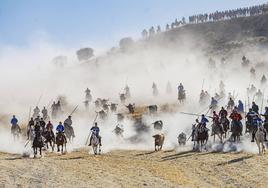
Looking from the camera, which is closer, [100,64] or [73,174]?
[73,174]

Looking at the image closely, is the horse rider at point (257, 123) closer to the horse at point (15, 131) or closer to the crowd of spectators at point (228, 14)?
the horse at point (15, 131)

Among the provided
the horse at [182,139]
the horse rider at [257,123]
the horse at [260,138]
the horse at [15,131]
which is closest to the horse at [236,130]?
the horse rider at [257,123]

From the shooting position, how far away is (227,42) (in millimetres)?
130875

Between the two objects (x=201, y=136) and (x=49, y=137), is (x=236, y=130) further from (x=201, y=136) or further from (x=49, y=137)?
(x=49, y=137)

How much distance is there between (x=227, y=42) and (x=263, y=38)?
951 cm

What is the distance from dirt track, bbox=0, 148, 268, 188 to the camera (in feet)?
95.0

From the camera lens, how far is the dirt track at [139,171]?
29.0 m

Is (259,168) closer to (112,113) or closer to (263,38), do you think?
(112,113)

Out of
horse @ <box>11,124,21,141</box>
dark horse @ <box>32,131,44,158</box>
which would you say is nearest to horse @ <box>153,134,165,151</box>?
dark horse @ <box>32,131,44,158</box>

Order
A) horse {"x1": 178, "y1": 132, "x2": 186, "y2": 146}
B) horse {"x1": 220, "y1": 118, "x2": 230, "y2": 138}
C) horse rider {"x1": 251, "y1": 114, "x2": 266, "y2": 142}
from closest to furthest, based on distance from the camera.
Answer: horse rider {"x1": 251, "y1": 114, "x2": 266, "y2": 142} → horse {"x1": 178, "y1": 132, "x2": 186, "y2": 146} → horse {"x1": 220, "y1": 118, "x2": 230, "y2": 138}

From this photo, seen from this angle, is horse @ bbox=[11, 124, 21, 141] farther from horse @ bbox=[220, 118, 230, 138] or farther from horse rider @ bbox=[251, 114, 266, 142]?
horse rider @ bbox=[251, 114, 266, 142]

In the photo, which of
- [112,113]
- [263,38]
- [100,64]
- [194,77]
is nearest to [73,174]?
[112,113]

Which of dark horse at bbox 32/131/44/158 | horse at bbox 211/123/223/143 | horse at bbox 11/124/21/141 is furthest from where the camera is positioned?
horse at bbox 11/124/21/141

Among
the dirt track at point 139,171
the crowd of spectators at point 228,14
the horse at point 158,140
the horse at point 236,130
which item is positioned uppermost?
the crowd of spectators at point 228,14
